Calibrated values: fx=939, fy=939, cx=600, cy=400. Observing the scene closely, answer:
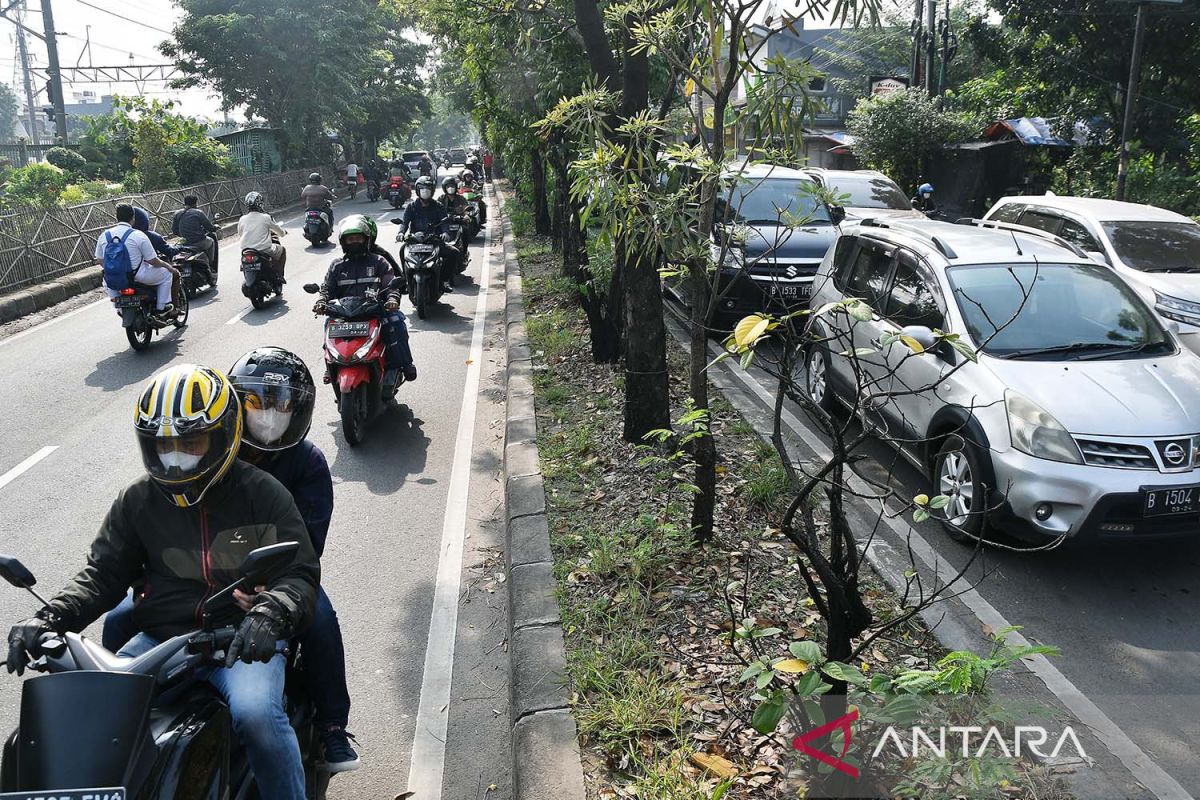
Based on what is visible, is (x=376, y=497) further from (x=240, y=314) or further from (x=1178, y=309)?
(x=240, y=314)

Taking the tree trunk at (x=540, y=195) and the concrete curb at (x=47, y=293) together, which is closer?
the concrete curb at (x=47, y=293)

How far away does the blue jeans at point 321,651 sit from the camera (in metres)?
3.29

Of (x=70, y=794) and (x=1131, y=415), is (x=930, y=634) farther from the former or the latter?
(x=70, y=794)

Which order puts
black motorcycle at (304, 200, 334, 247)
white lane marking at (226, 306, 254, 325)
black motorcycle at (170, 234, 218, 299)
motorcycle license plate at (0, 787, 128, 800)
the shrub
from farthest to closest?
the shrub < black motorcycle at (304, 200, 334, 247) < black motorcycle at (170, 234, 218, 299) < white lane marking at (226, 306, 254, 325) < motorcycle license plate at (0, 787, 128, 800)

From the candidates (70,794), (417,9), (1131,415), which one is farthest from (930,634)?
(417,9)

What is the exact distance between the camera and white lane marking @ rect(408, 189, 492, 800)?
3959mm

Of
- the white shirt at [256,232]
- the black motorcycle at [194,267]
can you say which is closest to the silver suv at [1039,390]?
the white shirt at [256,232]

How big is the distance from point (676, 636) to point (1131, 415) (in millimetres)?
2917

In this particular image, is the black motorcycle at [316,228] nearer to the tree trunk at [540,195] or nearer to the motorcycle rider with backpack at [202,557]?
the tree trunk at [540,195]

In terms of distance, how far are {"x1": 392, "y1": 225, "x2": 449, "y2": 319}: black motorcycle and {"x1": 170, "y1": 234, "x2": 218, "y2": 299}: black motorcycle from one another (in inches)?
137

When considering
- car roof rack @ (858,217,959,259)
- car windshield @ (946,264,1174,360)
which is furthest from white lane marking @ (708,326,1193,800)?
car roof rack @ (858,217,959,259)

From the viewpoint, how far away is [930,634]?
4.51m

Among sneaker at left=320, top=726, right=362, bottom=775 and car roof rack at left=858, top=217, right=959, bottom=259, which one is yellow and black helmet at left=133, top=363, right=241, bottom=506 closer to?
sneaker at left=320, top=726, right=362, bottom=775

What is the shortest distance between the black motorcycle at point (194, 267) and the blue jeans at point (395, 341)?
750 cm
